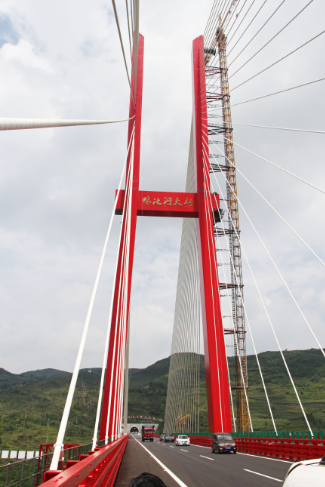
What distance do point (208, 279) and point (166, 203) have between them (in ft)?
14.5

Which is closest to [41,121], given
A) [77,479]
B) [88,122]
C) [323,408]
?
[88,122]

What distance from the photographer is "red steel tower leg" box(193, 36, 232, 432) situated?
52.1ft

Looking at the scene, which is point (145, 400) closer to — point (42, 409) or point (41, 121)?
point (42, 409)

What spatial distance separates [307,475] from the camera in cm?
266

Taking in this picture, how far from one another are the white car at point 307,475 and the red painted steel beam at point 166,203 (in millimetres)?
16247

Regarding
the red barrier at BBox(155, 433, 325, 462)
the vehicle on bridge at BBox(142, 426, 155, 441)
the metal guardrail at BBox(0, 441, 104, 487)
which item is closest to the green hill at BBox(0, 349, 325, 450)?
the vehicle on bridge at BBox(142, 426, 155, 441)

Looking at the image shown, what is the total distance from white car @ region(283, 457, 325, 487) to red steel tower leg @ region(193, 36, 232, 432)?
1346 centimetres

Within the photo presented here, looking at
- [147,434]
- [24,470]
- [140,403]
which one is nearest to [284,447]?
[24,470]

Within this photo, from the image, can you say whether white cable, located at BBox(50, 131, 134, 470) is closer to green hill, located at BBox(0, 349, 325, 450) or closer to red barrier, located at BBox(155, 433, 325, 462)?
red barrier, located at BBox(155, 433, 325, 462)

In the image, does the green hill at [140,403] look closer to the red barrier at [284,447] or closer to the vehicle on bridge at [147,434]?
the vehicle on bridge at [147,434]

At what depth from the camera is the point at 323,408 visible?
6831 centimetres

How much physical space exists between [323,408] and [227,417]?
6191cm

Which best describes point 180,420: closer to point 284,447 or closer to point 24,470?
point 284,447

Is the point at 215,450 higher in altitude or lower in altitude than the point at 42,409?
lower
